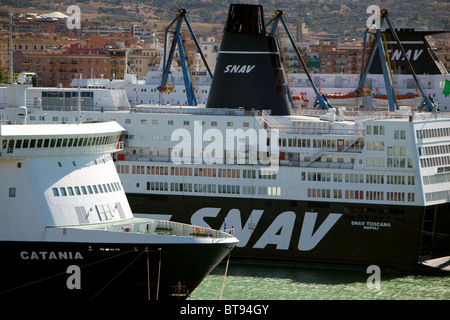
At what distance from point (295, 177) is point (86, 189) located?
1434 cm

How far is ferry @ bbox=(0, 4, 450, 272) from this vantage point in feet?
142

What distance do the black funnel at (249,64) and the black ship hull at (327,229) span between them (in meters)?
5.34

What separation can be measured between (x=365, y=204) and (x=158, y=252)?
14264mm

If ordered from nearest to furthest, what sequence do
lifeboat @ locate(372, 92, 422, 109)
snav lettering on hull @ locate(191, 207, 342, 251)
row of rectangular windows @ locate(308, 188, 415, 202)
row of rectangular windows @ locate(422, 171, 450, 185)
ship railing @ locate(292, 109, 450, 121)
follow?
1. row of rectangular windows @ locate(308, 188, 415, 202)
2. row of rectangular windows @ locate(422, 171, 450, 185)
3. snav lettering on hull @ locate(191, 207, 342, 251)
4. ship railing @ locate(292, 109, 450, 121)
5. lifeboat @ locate(372, 92, 422, 109)

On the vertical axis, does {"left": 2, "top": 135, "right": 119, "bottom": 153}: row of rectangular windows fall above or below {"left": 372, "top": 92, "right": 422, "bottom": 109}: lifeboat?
above

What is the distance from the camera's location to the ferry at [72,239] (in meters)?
30.3

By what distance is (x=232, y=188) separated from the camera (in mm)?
45031

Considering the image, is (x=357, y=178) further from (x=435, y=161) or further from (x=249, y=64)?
(x=249, y=64)

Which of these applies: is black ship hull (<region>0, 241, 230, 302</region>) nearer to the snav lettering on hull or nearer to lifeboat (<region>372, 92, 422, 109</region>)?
the snav lettering on hull

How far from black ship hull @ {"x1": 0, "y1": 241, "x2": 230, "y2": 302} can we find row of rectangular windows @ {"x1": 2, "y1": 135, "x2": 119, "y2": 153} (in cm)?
248

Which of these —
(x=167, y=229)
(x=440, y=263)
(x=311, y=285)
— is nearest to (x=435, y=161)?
(x=440, y=263)

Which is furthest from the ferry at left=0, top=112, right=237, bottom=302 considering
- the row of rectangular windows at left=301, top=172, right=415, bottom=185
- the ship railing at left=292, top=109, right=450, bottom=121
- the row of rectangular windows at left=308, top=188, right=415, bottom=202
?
the ship railing at left=292, top=109, right=450, bottom=121

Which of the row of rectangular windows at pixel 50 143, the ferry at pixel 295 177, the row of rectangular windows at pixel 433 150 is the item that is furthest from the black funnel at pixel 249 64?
the row of rectangular windows at pixel 50 143

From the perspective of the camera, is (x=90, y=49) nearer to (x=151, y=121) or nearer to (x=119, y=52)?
(x=119, y=52)
